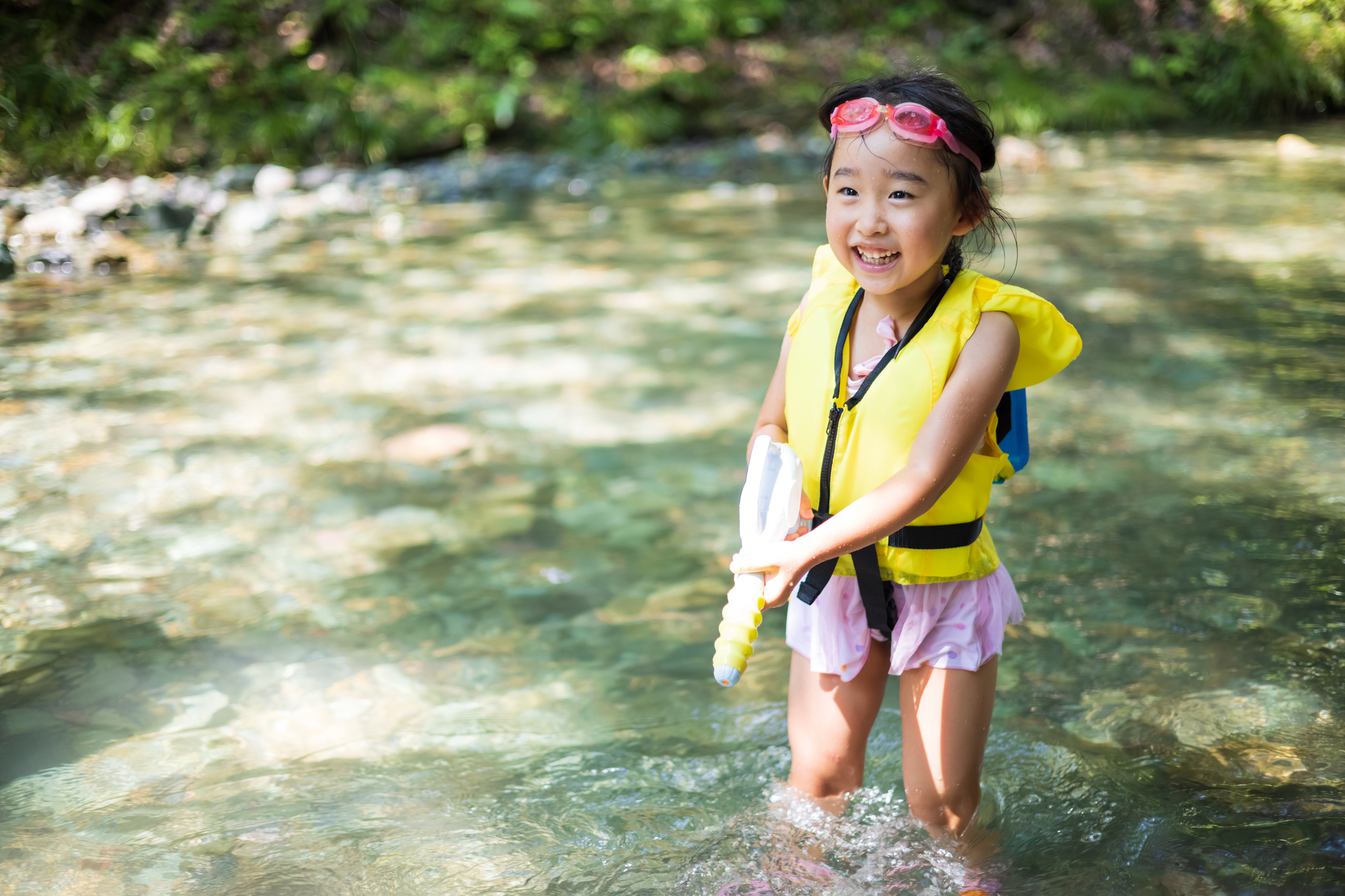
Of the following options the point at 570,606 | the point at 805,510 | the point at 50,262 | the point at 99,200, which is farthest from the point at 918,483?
the point at 99,200

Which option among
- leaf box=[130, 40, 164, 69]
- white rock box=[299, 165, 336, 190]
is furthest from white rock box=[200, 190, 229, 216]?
leaf box=[130, 40, 164, 69]

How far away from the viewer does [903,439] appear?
2.06m

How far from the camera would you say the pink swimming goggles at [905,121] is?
76.2 inches

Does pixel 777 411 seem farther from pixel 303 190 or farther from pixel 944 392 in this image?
pixel 303 190

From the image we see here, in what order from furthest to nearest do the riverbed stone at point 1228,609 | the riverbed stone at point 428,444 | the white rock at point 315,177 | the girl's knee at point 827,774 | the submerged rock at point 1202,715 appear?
1. the white rock at point 315,177
2. the riverbed stone at point 428,444
3. the riverbed stone at point 1228,609
4. the submerged rock at point 1202,715
5. the girl's knee at point 827,774

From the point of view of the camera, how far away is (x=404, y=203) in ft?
36.1

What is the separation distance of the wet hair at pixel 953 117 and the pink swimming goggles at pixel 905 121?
1 centimetres

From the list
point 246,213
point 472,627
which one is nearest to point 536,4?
point 246,213

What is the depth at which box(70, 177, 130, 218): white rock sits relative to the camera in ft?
30.3

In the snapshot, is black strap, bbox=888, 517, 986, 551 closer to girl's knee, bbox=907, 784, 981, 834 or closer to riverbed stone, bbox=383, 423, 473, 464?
girl's knee, bbox=907, 784, 981, 834

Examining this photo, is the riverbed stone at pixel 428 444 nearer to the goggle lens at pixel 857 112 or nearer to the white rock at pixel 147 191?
the goggle lens at pixel 857 112

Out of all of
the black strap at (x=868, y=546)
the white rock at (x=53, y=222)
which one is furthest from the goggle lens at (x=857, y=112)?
the white rock at (x=53, y=222)

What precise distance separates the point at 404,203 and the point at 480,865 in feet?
31.6

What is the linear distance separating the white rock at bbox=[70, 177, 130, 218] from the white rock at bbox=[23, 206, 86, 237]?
0.17 meters
